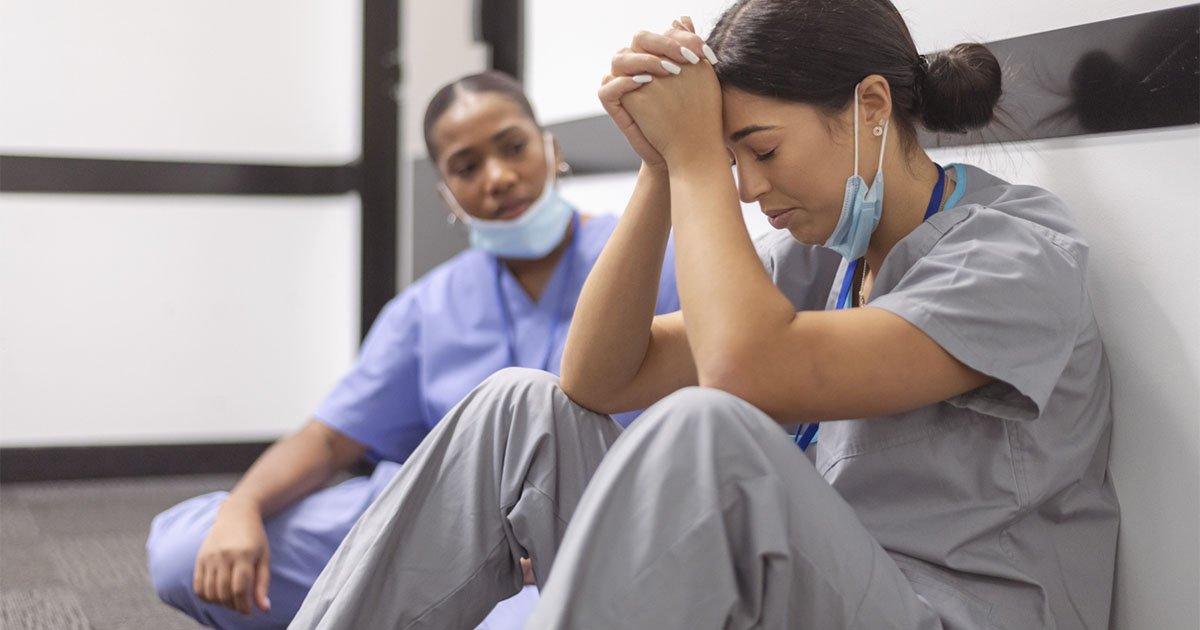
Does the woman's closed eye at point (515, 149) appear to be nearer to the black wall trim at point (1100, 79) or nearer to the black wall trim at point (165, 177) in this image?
the black wall trim at point (1100, 79)

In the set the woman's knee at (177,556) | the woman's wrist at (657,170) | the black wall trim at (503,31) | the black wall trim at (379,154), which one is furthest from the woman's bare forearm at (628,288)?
the black wall trim at (379,154)

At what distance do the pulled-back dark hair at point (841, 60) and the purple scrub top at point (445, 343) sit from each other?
736 millimetres

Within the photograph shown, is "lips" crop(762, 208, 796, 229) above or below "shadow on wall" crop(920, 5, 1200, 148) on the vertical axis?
below

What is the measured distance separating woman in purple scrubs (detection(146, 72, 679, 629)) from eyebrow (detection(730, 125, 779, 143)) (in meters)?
0.71

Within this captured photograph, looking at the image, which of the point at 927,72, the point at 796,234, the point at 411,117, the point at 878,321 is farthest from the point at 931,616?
the point at 411,117

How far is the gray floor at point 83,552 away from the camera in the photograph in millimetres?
1846

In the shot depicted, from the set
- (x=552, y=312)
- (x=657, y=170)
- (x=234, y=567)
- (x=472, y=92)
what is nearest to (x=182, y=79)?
(x=472, y=92)

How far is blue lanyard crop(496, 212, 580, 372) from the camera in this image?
5.78 ft

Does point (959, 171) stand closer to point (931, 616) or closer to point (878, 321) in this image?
point (878, 321)

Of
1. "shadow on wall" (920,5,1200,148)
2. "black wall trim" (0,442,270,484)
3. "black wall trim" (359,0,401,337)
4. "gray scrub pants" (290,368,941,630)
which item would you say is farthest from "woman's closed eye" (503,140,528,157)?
"black wall trim" (0,442,270,484)

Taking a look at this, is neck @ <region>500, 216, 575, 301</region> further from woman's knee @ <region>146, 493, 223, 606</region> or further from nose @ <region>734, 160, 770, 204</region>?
nose @ <region>734, 160, 770, 204</region>

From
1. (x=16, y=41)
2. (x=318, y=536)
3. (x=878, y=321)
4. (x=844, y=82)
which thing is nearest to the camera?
(x=878, y=321)

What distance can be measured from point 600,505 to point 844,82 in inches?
18.3

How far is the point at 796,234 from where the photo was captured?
1100mm
